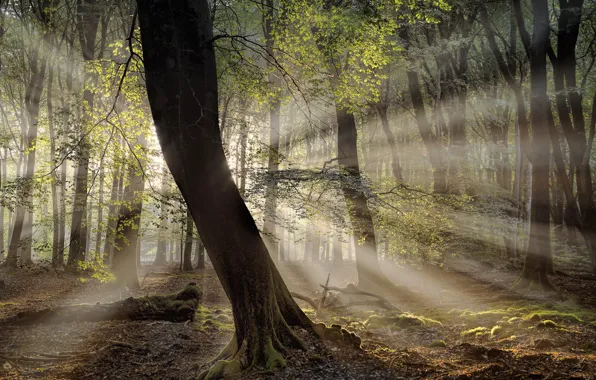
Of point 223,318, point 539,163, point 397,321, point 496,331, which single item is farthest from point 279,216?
point 539,163

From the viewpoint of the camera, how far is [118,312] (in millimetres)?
8969

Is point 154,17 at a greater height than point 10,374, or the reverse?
point 154,17

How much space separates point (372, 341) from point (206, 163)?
5043 millimetres

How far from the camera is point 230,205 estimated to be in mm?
5477

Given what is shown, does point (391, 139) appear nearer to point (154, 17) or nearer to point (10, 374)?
point (154, 17)

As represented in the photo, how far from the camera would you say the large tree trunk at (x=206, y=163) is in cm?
508

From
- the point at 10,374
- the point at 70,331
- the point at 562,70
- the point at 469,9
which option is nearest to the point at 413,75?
the point at 469,9

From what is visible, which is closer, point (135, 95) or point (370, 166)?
point (135, 95)

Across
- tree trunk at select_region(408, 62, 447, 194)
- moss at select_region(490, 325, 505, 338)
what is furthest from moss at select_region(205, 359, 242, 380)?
tree trunk at select_region(408, 62, 447, 194)

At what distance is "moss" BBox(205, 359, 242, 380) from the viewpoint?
203 inches

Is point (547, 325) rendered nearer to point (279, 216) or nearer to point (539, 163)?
point (539, 163)

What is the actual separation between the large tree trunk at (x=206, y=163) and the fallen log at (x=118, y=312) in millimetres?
3959

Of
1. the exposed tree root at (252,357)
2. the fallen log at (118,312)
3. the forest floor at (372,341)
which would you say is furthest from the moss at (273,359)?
the fallen log at (118,312)

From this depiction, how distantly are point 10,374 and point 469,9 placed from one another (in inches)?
712
